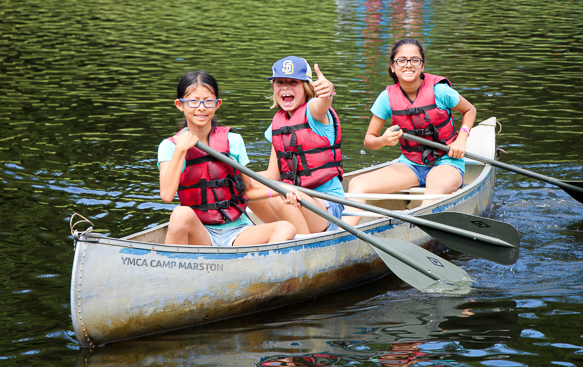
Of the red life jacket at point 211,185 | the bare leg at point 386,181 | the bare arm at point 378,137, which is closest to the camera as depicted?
A: the red life jacket at point 211,185

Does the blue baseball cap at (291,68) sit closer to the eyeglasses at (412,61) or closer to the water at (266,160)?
the eyeglasses at (412,61)

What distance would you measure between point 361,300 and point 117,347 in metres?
1.66

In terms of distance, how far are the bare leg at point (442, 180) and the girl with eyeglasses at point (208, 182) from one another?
1658 mm

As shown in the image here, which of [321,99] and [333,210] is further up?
[321,99]

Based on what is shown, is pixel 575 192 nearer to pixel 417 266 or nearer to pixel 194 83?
pixel 417 266

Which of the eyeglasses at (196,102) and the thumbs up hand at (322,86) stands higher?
the thumbs up hand at (322,86)

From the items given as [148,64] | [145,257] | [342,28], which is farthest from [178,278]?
[342,28]

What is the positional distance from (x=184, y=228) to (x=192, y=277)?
0.29m

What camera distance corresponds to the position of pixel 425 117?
5348mm

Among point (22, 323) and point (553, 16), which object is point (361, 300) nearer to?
point (22, 323)

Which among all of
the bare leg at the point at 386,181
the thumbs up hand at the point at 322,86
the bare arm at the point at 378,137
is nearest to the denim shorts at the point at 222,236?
the thumbs up hand at the point at 322,86

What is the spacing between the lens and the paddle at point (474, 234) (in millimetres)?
4578

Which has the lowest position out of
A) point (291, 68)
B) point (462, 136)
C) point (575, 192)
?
point (575, 192)

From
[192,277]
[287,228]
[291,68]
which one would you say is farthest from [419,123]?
[192,277]
